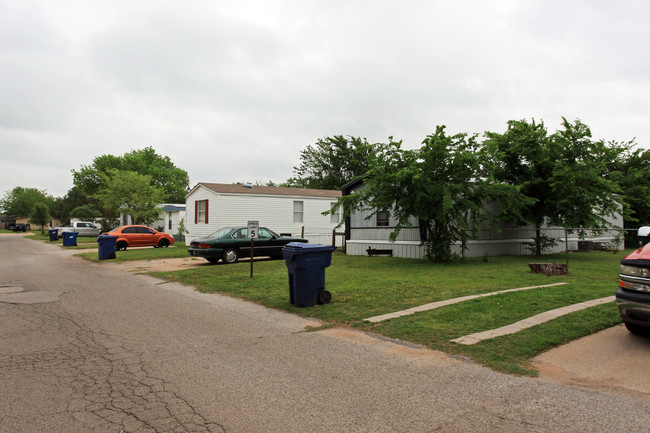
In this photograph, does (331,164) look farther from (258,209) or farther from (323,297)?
→ (323,297)

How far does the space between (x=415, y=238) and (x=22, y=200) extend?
130 meters

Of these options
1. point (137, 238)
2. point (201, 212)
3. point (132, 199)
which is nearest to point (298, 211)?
point (201, 212)

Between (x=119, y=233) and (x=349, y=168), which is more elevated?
(x=349, y=168)

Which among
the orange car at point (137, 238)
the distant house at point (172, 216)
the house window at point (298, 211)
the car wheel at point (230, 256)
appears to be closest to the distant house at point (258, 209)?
the house window at point (298, 211)

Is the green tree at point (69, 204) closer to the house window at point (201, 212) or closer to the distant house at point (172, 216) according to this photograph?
the distant house at point (172, 216)

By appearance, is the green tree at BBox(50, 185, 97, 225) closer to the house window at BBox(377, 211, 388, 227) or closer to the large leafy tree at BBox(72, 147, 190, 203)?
the large leafy tree at BBox(72, 147, 190, 203)

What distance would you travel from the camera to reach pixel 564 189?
54.6ft

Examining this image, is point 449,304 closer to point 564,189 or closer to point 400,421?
point 400,421

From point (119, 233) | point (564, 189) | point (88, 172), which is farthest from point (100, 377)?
point (88, 172)

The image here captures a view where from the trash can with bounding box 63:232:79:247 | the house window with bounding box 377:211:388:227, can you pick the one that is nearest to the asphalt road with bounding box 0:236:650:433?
the house window with bounding box 377:211:388:227

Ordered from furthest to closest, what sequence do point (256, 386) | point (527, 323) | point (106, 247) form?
1. point (106, 247)
2. point (527, 323)
3. point (256, 386)

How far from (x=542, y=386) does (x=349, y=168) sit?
45.7m

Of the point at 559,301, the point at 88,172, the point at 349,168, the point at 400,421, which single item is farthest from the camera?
the point at 88,172

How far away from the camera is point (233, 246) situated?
56.0 ft
